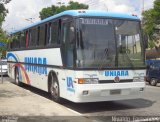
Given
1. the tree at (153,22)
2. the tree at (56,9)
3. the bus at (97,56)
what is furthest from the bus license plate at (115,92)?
the tree at (56,9)

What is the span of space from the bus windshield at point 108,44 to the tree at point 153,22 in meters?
22.7

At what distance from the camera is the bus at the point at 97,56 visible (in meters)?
11.1

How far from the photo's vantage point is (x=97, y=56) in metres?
11.2

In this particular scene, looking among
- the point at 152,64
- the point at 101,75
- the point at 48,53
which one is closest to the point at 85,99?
the point at 101,75

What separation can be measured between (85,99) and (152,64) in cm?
1307

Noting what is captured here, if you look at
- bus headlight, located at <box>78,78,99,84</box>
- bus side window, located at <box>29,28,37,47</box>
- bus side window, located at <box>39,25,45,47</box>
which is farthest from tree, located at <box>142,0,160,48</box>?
bus headlight, located at <box>78,78,99,84</box>

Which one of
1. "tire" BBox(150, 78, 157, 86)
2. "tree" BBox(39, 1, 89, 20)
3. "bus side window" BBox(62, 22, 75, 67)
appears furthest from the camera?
"tree" BBox(39, 1, 89, 20)

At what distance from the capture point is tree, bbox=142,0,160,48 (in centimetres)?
3441

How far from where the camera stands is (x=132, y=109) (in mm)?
11812

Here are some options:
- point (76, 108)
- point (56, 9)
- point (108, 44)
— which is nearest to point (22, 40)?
point (76, 108)

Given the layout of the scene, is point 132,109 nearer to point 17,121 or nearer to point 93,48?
point 93,48

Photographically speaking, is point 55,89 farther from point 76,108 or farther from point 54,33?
point 54,33

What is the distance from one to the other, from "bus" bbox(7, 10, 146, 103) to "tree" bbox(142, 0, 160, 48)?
22635mm

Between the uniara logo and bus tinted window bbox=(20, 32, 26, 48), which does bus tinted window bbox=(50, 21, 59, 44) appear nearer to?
the uniara logo
